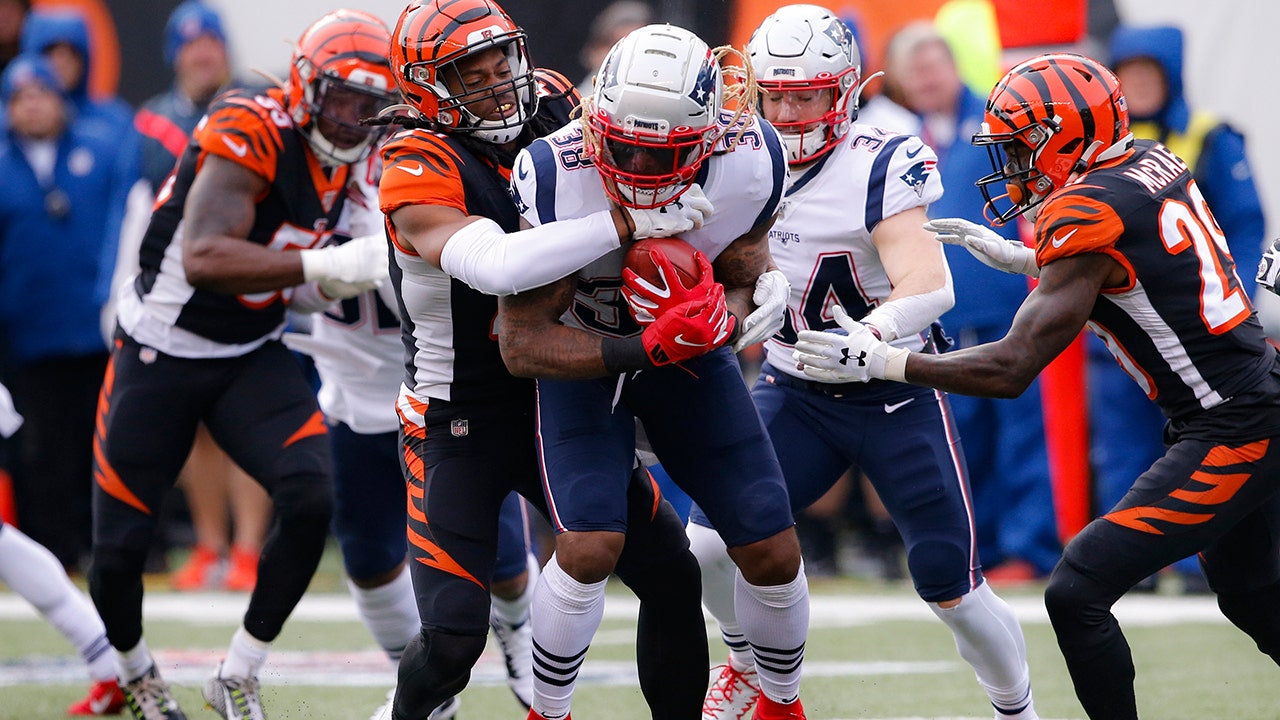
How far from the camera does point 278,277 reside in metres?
4.45

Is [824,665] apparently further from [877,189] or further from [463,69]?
[463,69]

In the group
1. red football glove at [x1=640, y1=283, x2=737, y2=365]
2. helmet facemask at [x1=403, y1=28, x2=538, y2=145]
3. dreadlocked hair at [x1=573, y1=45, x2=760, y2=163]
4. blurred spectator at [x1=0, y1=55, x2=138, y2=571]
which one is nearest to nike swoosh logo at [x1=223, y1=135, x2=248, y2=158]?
helmet facemask at [x1=403, y1=28, x2=538, y2=145]

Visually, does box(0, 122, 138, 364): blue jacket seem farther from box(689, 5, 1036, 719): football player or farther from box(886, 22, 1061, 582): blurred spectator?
box(689, 5, 1036, 719): football player

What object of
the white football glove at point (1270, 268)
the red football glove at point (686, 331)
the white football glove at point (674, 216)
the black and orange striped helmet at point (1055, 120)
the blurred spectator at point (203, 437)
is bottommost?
the blurred spectator at point (203, 437)

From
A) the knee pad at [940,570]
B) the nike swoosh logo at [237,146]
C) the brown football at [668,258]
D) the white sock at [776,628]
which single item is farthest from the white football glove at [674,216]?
the nike swoosh logo at [237,146]

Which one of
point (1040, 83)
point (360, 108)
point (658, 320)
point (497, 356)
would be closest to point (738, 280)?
point (658, 320)

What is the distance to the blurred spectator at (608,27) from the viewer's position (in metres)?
7.43

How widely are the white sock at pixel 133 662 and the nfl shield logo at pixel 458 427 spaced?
152 cm

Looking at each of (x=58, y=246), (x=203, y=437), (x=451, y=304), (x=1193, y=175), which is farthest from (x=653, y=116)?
(x=58, y=246)

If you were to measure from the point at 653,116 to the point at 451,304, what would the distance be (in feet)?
2.37

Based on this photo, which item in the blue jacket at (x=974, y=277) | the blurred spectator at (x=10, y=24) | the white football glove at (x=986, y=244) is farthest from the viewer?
the blurred spectator at (x=10, y=24)

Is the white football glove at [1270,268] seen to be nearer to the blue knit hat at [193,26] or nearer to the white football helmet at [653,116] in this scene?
the white football helmet at [653,116]

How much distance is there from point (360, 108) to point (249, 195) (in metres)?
0.42

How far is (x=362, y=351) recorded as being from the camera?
15.8 ft
